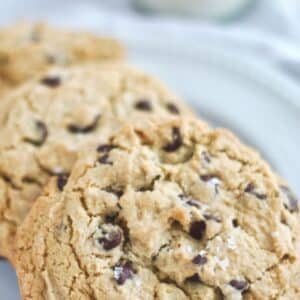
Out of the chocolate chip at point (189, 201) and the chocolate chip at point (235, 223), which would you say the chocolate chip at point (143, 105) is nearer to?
the chocolate chip at point (189, 201)

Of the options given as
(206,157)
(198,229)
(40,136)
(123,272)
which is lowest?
(40,136)

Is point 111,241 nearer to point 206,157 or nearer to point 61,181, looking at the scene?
point 61,181

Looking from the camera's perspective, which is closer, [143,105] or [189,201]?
[189,201]

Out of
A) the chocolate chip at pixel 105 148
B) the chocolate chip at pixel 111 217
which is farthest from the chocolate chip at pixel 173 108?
the chocolate chip at pixel 111 217

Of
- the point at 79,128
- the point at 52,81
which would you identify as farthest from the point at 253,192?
the point at 52,81

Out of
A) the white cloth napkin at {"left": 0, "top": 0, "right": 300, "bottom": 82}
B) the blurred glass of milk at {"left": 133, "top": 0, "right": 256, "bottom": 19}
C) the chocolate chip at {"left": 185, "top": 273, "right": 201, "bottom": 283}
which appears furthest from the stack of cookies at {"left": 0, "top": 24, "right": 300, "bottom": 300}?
the blurred glass of milk at {"left": 133, "top": 0, "right": 256, "bottom": 19}

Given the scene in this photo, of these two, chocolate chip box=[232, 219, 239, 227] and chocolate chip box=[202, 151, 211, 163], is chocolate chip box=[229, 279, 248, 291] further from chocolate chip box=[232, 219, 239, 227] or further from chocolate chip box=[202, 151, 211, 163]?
chocolate chip box=[202, 151, 211, 163]

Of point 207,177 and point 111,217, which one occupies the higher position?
point 207,177
